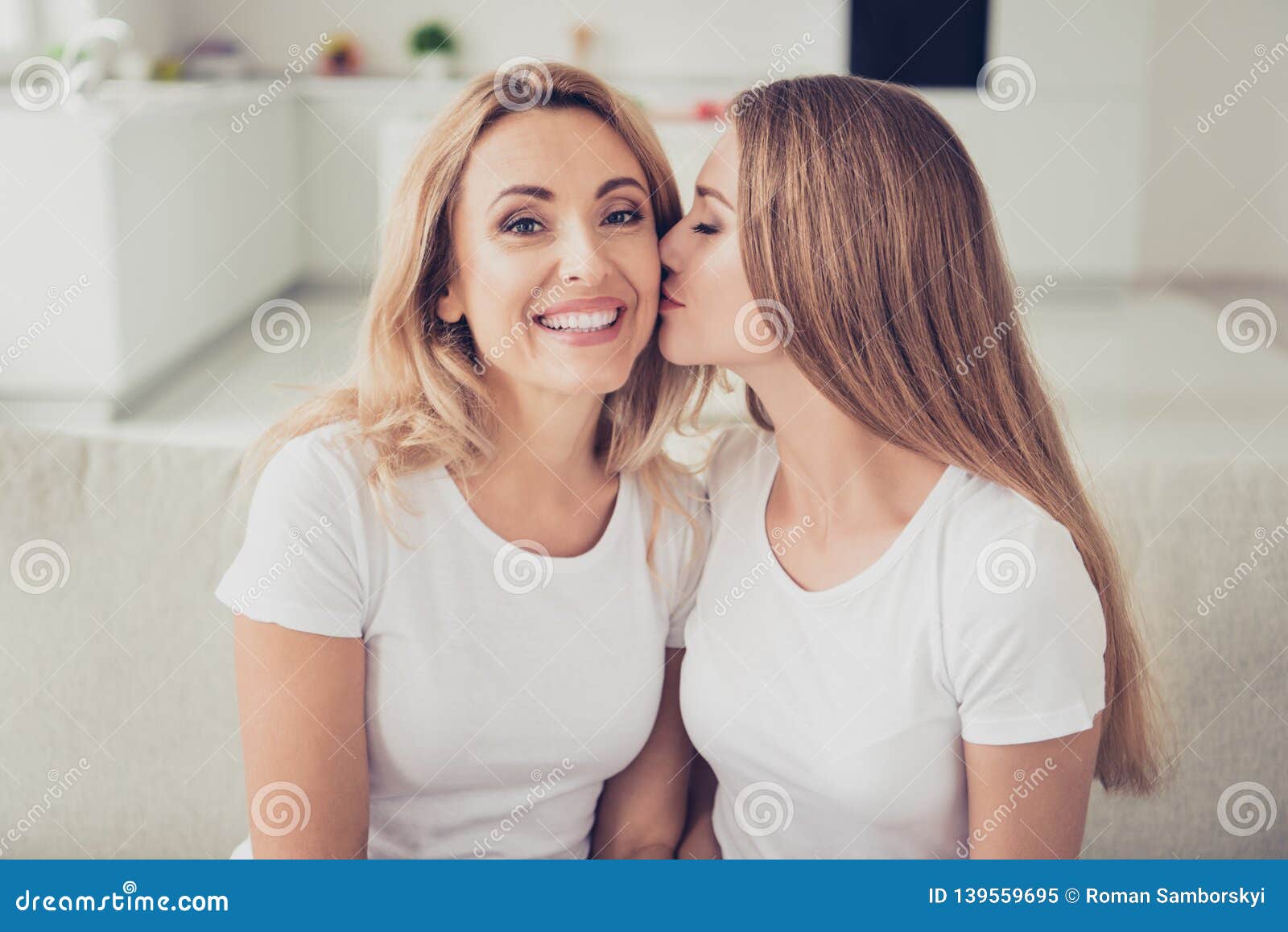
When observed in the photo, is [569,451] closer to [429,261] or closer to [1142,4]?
[429,261]

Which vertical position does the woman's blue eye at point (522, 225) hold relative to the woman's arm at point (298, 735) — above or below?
above

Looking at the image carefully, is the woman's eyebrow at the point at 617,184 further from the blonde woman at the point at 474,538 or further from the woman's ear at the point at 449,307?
the woman's ear at the point at 449,307

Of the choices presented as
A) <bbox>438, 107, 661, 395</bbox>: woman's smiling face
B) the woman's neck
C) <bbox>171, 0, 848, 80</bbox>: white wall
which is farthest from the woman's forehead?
<bbox>171, 0, 848, 80</bbox>: white wall

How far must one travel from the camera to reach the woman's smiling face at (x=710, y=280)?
4.08 ft

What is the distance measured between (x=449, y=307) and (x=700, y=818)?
66 cm

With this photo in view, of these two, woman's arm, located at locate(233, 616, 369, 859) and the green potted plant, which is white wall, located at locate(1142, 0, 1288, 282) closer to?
the green potted plant

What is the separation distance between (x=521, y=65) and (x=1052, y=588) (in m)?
0.74

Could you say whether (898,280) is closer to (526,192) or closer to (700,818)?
(526,192)

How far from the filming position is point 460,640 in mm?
1253

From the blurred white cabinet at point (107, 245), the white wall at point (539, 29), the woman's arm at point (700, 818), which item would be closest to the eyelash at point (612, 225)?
the woman's arm at point (700, 818)

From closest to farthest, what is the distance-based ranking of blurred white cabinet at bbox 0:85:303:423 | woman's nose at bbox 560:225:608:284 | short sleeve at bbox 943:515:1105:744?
short sleeve at bbox 943:515:1105:744
woman's nose at bbox 560:225:608:284
blurred white cabinet at bbox 0:85:303:423

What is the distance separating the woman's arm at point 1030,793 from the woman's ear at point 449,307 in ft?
2.26

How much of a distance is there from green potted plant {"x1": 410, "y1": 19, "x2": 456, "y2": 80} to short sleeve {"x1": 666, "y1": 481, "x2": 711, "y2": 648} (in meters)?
4.91

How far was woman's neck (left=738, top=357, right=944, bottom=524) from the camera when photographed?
125 cm
